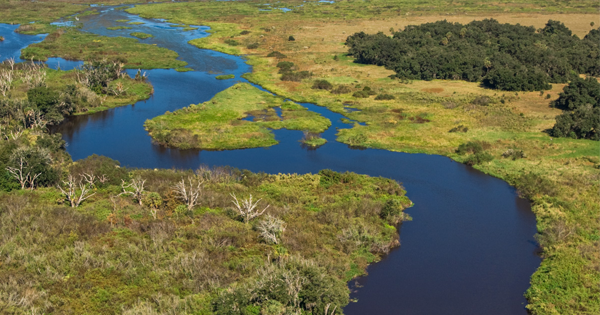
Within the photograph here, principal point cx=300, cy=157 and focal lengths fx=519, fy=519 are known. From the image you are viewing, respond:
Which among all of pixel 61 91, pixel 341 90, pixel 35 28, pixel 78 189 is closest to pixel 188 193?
pixel 78 189

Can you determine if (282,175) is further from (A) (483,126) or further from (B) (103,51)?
(B) (103,51)

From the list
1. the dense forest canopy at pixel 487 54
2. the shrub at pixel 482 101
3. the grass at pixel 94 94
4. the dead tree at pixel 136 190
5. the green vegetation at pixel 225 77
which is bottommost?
the grass at pixel 94 94

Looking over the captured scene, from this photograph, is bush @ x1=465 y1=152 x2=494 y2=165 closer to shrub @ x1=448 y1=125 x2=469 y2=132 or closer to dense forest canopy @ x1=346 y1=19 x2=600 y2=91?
shrub @ x1=448 y1=125 x2=469 y2=132

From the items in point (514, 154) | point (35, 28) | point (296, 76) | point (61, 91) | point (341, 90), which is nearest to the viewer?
point (514, 154)

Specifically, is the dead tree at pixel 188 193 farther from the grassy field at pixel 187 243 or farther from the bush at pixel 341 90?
the bush at pixel 341 90

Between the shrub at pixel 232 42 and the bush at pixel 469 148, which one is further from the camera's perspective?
the shrub at pixel 232 42

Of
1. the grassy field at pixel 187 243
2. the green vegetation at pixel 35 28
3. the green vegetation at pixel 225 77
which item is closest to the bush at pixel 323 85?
the green vegetation at pixel 225 77
